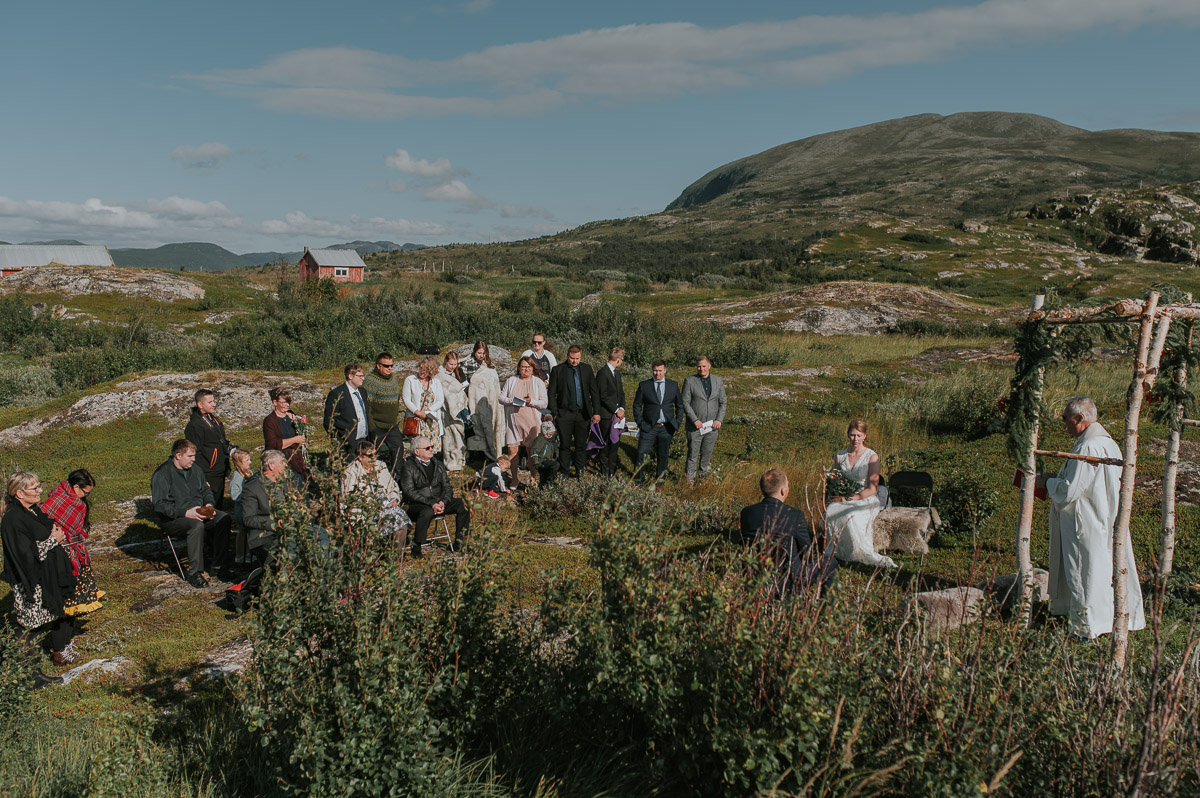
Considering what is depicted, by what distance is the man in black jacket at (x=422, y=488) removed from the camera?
7773 millimetres

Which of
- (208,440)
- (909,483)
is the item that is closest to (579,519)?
(909,483)

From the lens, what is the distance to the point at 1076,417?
227 inches

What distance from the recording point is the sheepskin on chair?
307 inches

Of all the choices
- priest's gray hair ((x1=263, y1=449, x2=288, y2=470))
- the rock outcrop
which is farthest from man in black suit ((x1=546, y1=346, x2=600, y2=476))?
the rock outcrop

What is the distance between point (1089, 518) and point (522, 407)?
7.21 m

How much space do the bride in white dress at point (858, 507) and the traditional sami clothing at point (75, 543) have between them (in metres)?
6.93

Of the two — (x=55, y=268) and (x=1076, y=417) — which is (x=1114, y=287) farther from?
(x=55, y=268)

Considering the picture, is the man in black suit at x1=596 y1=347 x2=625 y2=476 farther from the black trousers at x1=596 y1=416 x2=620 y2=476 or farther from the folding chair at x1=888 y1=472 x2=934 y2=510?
the folding chair at x1=888 y1=472 x2=934 y2=510

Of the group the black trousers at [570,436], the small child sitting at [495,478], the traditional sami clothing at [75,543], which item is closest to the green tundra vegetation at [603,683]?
the traditional sami clothing at [75,543]

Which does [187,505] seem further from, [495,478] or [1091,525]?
[1091,525]

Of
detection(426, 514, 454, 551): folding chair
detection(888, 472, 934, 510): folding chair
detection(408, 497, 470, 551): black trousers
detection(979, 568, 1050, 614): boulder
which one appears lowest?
detection(426, 514, 454, 551): folding chair

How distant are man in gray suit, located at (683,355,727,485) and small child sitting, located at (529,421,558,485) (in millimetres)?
2068

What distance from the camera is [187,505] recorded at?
7664mm

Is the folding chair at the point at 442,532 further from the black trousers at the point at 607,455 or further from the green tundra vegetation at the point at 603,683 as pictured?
the black trousers at the point at 607,455
